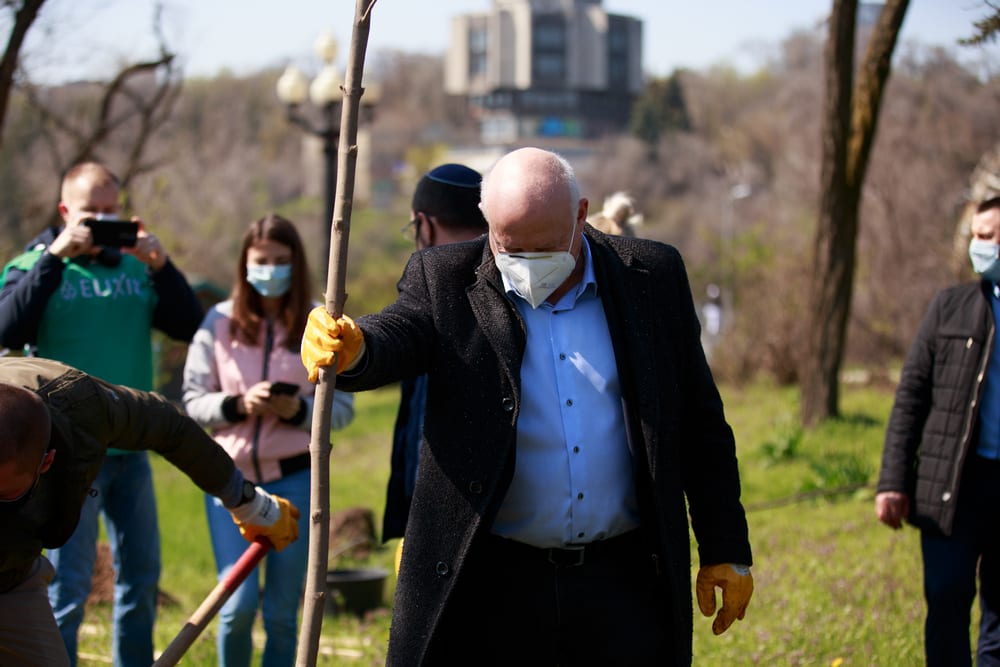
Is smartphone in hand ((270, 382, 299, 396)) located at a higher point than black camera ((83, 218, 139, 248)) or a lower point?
lower

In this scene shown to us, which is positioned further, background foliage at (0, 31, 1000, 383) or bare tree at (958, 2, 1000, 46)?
background foliage at (0, 31, 1000, 383)

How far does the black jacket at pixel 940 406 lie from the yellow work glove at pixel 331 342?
2546 millimetres

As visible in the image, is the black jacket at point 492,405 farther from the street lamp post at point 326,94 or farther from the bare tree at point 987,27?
the street lamp post at point 326,94

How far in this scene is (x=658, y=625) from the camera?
3209 mm

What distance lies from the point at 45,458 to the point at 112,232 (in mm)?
1936

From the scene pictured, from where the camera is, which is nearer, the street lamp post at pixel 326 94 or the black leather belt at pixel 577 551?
the black leather belt at pixel 577 551

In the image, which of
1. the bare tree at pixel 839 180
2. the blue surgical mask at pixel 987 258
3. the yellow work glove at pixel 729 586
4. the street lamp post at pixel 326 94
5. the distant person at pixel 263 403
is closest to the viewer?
the yellow work glove at pixel 729 586

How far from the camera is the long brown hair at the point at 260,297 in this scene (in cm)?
484

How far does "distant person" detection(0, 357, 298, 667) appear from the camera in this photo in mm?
2934

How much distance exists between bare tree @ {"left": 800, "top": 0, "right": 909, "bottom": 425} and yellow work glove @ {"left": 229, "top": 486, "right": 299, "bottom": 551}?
730 centimetres

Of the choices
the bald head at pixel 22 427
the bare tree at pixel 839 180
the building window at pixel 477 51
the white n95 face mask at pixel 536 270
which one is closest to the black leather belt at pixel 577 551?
the white n95 face mask at pixel 536 270

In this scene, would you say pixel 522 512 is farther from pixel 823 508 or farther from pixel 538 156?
pixel 823 508

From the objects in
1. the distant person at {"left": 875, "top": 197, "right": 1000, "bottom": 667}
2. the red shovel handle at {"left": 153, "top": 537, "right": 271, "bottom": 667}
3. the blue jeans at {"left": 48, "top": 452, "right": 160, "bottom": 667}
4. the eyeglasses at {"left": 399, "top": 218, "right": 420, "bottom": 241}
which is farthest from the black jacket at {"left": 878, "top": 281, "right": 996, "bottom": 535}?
the blue jeans at {"left": 48, "top": 452, "right": 160, "bottom": 667}

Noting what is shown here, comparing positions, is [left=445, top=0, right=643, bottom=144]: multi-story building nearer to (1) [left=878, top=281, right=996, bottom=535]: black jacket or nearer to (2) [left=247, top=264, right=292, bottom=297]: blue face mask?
(2) [left=247, top=264, right=292, bottom=297]: blue face mask
